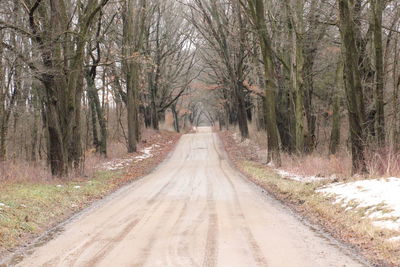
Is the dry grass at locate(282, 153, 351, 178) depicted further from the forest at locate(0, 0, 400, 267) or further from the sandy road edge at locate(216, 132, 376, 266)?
the sandy road edge at locate(216, 132, 376, 266)

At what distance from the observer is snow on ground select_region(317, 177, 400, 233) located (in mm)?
7535

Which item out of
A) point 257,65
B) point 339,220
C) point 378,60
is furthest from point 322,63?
point 339,220

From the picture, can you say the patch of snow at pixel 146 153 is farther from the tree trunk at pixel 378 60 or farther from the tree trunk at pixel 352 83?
the tree trunk at pixel 352 83

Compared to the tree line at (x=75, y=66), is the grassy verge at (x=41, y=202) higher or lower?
lower

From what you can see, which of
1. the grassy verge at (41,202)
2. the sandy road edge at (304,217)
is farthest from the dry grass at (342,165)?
the grassy verge at (41,202)

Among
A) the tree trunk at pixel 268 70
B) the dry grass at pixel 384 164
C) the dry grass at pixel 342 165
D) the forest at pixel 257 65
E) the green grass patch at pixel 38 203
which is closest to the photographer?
the green grass patch at pixel 38 203

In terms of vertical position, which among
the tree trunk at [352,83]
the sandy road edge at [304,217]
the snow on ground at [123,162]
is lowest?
the sandy road edge at [304,217]

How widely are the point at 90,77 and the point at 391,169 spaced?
18398 millimetres

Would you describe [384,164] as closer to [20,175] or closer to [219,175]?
[219,175]

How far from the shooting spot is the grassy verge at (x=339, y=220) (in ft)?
20.7

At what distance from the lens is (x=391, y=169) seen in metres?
11.0

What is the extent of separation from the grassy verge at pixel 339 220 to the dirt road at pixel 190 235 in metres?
0.38

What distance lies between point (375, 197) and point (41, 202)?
25.5 feet

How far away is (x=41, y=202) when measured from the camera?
10.6 meters
